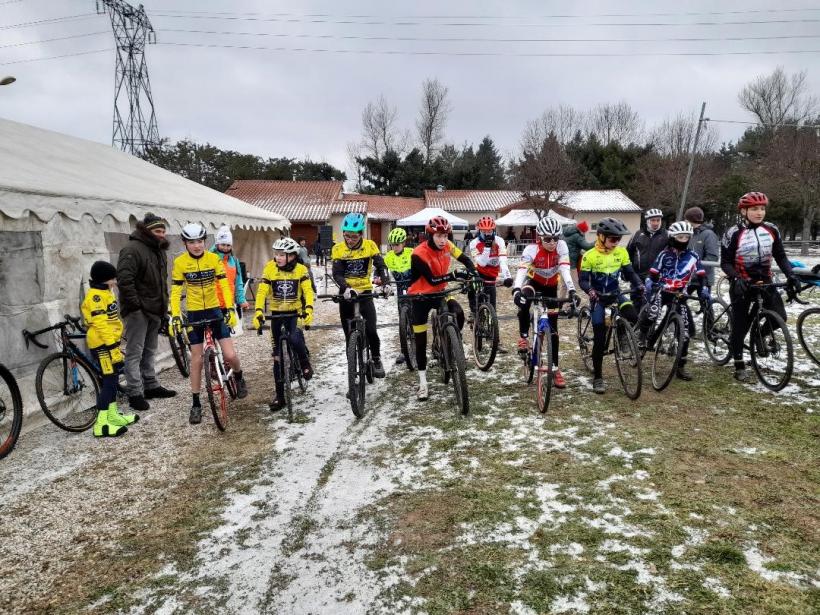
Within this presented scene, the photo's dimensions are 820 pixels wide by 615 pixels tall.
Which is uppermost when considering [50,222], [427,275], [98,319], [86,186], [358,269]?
[86,186]

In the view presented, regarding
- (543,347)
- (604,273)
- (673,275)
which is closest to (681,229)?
(673,275)

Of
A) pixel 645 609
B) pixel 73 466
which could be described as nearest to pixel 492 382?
pixel 645 609

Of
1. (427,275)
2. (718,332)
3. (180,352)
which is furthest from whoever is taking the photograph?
(180,352)

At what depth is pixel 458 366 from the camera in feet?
16.5

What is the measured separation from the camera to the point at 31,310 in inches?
215

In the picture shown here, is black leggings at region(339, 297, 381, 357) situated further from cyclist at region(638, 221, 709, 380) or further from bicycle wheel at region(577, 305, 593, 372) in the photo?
cyclist at region(638, 221, 709, 380)

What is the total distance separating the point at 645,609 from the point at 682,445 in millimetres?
2207

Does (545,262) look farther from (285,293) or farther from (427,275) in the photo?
(285,293)

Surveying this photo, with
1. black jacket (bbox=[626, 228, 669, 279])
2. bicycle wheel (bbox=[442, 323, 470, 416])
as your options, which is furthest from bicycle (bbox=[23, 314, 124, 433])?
black jacket (bbox=[626, 228, 669, 279])

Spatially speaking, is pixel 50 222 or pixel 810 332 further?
pixel 810 332

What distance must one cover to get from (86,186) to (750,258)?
852 centimetres

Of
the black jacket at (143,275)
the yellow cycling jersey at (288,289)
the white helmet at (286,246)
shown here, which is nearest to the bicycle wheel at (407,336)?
the yellow cycling jersey at (288,289)

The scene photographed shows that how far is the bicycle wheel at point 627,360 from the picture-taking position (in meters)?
5.17

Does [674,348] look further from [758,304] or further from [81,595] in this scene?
[81,595]
